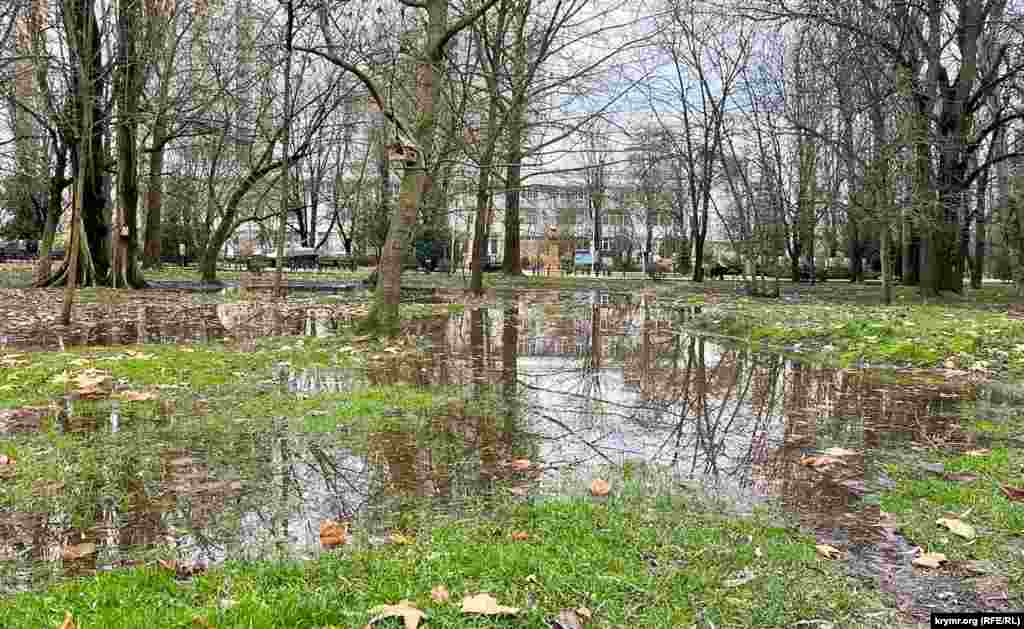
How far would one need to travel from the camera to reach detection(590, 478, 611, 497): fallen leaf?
147 inches

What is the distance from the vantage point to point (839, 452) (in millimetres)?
4602

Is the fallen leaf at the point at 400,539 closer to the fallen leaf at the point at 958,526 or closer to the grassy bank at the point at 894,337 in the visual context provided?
the fallen leaf at the point at 958,526

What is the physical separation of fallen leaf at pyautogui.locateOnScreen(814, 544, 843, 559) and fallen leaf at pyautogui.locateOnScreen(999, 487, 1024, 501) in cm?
129

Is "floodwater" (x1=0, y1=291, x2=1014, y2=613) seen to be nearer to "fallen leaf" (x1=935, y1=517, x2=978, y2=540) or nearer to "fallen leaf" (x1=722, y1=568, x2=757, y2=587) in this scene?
"fallen leaf" (x1=935, y1=517, x2=978, y2=540)

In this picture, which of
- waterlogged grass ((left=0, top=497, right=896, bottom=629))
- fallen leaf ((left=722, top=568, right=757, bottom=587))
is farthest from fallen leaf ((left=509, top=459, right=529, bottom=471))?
fallen leaf ((left=722, top=568, right=757, bottom=587))

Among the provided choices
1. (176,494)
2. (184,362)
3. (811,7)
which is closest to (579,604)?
(176,494)

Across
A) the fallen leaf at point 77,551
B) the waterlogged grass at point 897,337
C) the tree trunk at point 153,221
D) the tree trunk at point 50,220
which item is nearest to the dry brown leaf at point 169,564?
the fallen leaf at point 77,551

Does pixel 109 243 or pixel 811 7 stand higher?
pixel 811 7

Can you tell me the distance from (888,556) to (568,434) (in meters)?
2.35

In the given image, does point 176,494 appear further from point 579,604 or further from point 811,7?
point 811,7

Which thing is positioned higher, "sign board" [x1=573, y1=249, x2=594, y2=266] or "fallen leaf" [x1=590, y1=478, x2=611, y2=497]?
"sign board" [x1=573, y1=249, x2=594, y2=266]

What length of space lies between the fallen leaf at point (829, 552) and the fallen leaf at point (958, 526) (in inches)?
23.4

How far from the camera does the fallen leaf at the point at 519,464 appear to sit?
4.16 meters

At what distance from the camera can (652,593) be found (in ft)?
8.45
